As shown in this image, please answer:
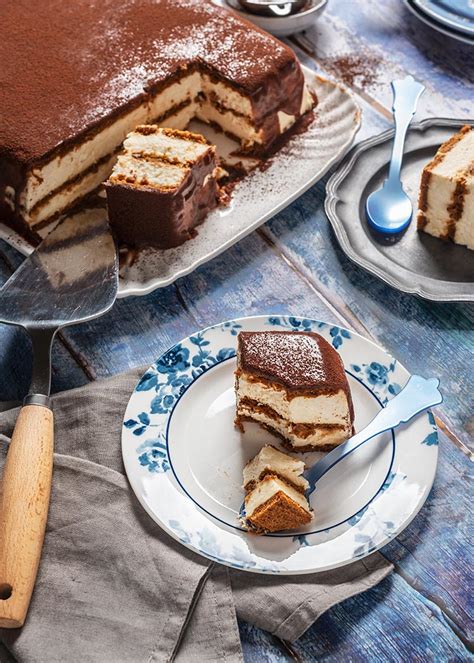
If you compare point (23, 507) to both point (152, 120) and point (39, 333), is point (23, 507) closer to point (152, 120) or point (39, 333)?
point (39, 333)

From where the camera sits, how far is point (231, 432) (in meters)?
2.05

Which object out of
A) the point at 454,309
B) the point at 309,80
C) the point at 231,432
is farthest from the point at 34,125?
the point at 454,309

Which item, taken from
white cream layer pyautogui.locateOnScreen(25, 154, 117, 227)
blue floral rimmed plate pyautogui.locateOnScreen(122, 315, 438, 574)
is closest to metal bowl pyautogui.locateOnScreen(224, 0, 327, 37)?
white cream layer pyautogui.locateOnScreen(25, 154, 117, 227)

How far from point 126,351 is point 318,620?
2.95 feet

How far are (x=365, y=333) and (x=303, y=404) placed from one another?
1.52 ft

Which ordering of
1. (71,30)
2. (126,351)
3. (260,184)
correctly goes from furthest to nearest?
1. (71,30)
2. (260,184)
3. (126,351)

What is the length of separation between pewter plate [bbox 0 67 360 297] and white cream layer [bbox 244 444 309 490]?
2.23 feet

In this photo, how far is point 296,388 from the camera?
1923 millimetres

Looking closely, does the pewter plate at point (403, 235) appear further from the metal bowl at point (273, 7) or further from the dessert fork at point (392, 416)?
the metal bowl at point (273, 7)

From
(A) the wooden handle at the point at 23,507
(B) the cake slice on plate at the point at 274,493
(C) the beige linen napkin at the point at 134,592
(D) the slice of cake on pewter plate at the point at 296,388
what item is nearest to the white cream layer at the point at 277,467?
(B) the cake slice on plate at the point at 274,493

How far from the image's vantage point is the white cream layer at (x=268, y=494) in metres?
1.81

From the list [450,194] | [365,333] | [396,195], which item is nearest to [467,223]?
[450,194]

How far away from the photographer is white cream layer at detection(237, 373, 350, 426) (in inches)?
76.4

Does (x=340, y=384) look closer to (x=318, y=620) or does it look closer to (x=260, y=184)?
(x=318, y=620)
